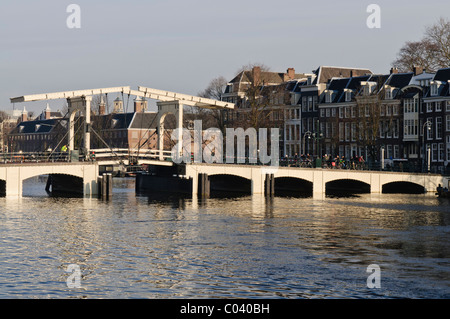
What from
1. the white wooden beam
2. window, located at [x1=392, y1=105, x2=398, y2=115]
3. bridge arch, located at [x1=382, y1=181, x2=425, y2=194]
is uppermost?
window, located at [x1=392, y1=105, x2=398, y2=115]

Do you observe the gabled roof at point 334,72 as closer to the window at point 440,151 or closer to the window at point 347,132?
the window at point 347,132

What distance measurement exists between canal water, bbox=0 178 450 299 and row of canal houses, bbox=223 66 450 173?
29211 mm

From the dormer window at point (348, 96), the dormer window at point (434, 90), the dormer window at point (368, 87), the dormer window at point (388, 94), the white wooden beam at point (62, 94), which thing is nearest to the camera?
the white wooden beam at point (62, 94)

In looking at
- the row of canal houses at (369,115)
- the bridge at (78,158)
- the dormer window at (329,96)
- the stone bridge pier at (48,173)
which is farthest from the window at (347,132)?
the stone bridge pier at (48,173)

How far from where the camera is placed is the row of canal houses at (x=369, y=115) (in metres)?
76.4

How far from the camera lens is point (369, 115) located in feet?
260

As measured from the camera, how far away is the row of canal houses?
76.4 m

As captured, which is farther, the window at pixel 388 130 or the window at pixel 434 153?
the window at pixel 388 130

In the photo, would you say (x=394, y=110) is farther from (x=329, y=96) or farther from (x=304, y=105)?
(x=304, y=105)

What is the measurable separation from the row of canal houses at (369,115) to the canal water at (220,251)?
29.2 meters

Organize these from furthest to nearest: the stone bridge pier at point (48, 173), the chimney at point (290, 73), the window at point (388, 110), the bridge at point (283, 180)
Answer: the chimney at point (290, 73), the window at point (388, 110), the bridge at point (283, 180), the stone bridge pier at point (48, 173)

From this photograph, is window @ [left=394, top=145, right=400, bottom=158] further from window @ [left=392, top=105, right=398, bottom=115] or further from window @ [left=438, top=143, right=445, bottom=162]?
window @ [left=438, top=143, right=445, bottom=162]

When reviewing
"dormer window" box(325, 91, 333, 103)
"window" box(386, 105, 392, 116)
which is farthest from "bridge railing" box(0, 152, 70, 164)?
"dormer window" box(325, 91, 333, 103)
